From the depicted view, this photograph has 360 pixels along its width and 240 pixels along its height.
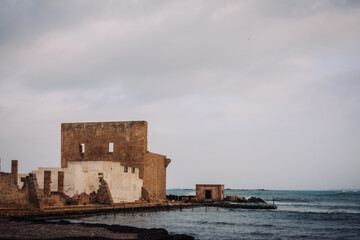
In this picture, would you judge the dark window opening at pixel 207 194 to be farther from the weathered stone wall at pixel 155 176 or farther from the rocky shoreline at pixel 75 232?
the rocky shoreline at pixel 75 232

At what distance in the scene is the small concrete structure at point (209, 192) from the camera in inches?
1816

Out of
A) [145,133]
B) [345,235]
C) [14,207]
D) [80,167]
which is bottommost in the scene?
[345,235]

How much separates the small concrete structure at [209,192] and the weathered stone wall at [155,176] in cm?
464

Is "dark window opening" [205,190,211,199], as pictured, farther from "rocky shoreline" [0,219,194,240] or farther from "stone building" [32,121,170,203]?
"rocky shoreline" [0,219,194,240]

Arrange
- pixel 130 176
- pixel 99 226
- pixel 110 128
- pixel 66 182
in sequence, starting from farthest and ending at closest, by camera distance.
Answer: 1. pixel 110 128
2. pixel 130 176
3. pixel 66 182
4. pixel 99 226

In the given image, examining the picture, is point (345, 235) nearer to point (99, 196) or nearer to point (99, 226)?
point (99, 226)

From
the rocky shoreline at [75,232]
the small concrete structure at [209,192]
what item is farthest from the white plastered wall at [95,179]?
the rocky shoreline at [75,232]

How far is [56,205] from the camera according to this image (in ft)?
85.4

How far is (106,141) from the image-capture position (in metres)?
37.5

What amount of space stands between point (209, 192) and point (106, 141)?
47.1 feet

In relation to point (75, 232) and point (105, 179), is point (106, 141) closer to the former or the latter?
point (105, 179)

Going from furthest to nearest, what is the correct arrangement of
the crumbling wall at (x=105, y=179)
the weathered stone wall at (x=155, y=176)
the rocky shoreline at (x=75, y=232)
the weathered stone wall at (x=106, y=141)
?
1. the weathered stone wall at (x=155, y=176)
2. the weathered stone wall at (x=106, y=141)
3. the crumbling wall at (x=105, y=179)
4. the rocky shoreline at (x=75, y=232)

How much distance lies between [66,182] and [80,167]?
1455 millimetres

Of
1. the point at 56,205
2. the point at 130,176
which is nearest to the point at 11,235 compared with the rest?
the point at 56,205
